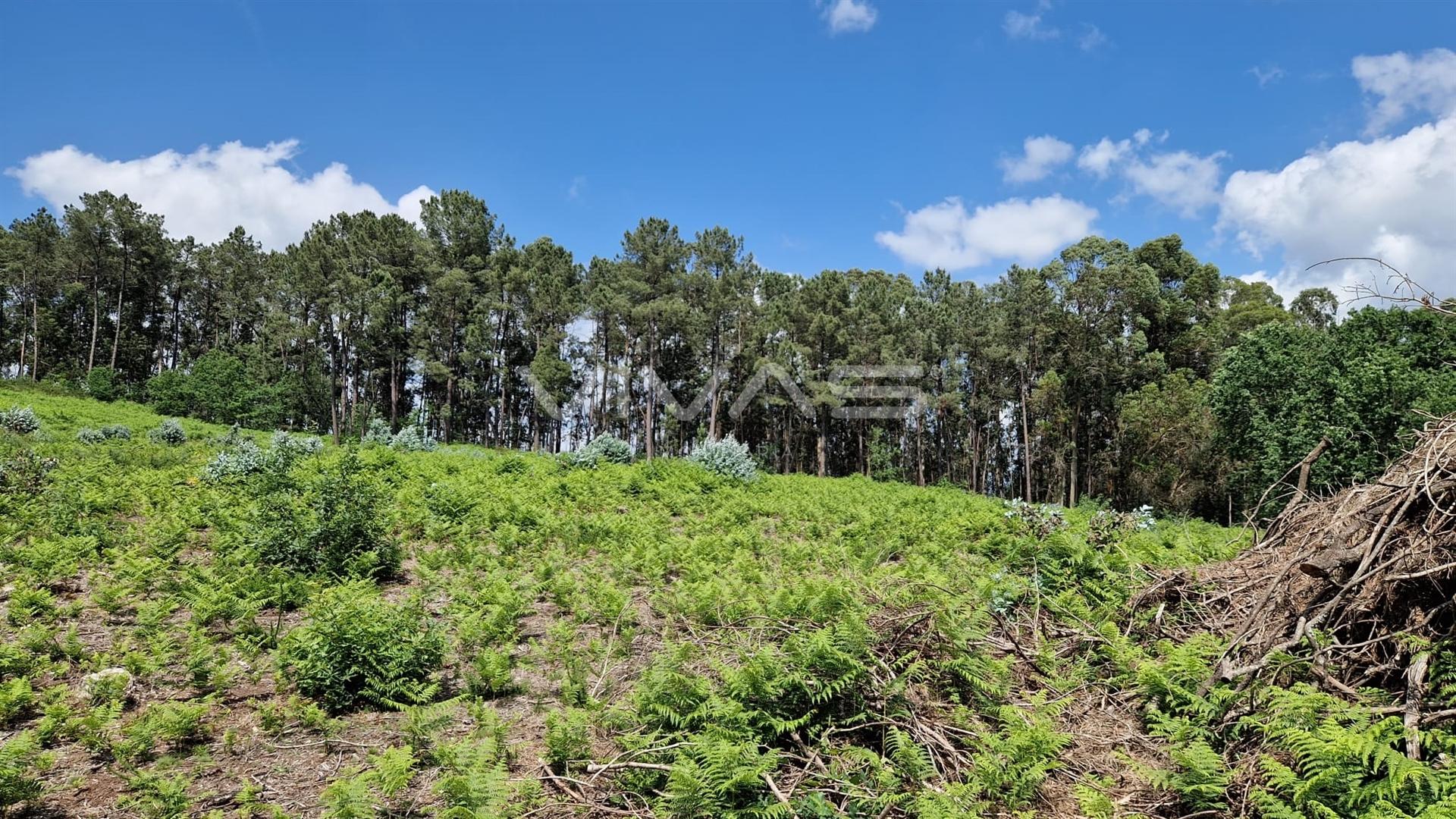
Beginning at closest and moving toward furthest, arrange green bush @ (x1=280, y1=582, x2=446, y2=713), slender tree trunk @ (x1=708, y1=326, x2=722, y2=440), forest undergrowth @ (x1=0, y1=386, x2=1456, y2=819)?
1. forest undergrowth @ (x1=0, y1=386, x2=1456, y2=819)
2. green bush @ (x1=280, y1=582, x2=446, y2=713)
3. slender tree trunk @ (x1=708, y1=326, x2=722, y2=440)

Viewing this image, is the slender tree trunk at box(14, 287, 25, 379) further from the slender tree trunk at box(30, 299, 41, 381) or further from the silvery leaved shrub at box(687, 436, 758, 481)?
the silvery leaved shrub at box(687, 436, 758, 481)

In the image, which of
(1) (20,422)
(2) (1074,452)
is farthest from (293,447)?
(2) (1074,452)

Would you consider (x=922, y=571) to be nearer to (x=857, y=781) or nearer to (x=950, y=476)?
(x=857, y=781)

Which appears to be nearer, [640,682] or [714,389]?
[640,682]

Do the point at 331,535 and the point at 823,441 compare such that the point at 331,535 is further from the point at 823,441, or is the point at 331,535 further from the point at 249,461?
the point at 823,441

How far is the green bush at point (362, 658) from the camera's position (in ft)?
16.5

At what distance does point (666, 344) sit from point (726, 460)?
85.4ft

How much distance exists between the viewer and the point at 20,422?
50.6ft

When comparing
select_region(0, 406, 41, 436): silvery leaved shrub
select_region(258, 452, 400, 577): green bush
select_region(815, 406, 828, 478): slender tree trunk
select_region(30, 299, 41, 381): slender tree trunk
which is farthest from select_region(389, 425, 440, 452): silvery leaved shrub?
select_region(30, 299, 41, 381): slender tree trunk

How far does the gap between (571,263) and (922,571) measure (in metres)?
41.5

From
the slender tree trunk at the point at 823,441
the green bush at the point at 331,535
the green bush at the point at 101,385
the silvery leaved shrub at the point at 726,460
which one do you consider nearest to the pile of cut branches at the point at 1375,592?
the green bush at the point at 331,535

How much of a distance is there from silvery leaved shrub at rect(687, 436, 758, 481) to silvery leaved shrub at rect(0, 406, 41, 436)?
14734mm

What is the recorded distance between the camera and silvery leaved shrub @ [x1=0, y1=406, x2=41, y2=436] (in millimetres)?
15250

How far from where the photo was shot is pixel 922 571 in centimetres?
780
